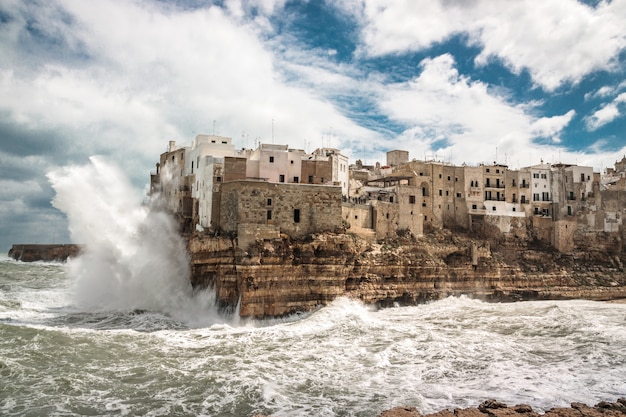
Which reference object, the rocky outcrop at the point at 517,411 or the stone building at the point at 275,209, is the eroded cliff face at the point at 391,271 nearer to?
the stone building at the point at 275,209

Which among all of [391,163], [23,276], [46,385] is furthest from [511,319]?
[23,276]

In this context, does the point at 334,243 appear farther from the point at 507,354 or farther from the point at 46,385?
the point at 46,385

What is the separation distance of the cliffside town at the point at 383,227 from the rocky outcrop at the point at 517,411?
16752 mm

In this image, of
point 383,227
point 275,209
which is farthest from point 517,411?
point 383,227

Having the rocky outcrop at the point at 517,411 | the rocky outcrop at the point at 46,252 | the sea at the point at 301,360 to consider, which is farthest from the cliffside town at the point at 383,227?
the rocky outcrop at the point at 46,252

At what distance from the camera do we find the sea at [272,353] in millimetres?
15922

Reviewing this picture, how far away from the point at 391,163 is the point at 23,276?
44.7m

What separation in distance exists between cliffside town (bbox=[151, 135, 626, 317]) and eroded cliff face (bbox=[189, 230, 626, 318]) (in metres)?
0.09

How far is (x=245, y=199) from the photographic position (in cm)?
3106

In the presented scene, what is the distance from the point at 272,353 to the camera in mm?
22062

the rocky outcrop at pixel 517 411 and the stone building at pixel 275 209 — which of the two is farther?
the stone building at pixel 275 209

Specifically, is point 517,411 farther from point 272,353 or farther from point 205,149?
point 205,149

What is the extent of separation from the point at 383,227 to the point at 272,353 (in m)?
18.8

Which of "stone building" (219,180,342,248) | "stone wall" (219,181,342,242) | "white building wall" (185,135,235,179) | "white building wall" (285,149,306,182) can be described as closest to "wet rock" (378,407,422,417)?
"stone building" (219,180,342,248)
